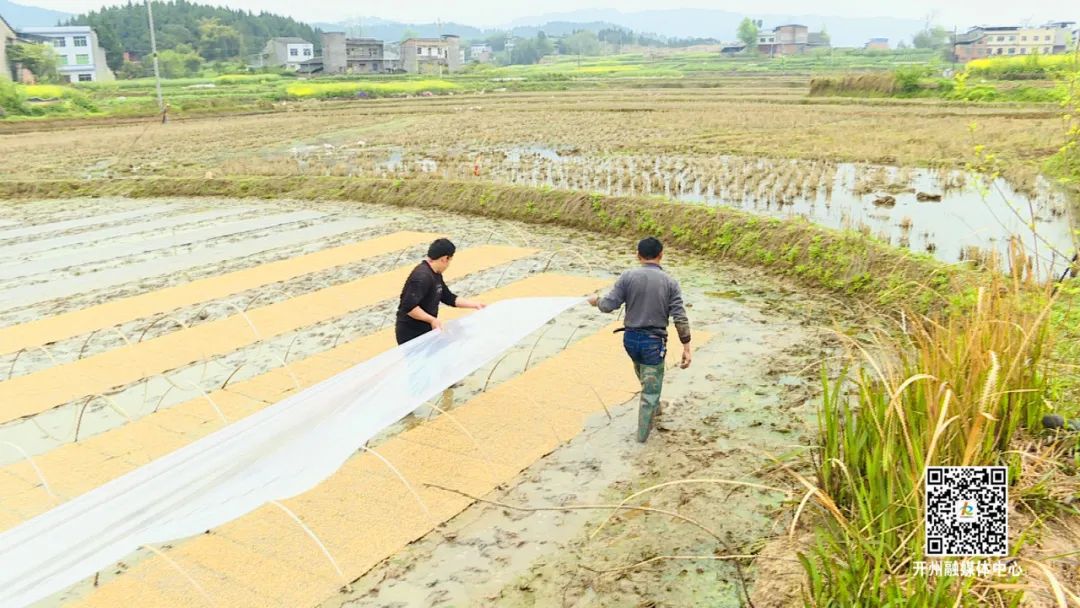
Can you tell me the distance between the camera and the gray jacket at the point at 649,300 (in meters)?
5.20

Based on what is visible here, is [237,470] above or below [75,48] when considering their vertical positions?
below

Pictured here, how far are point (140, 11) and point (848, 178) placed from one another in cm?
9200

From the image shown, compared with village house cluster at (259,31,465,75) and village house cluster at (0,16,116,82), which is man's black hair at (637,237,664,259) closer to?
village house cluster at (259,31,465,75)

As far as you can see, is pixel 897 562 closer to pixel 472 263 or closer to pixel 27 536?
pixel 27 536

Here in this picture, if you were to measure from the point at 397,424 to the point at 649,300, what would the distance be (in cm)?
213

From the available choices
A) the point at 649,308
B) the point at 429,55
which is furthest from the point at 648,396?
the point at 429,55

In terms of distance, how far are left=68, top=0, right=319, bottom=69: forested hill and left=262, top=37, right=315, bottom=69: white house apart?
2690mm

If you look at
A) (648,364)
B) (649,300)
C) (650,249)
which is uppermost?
(650,249)

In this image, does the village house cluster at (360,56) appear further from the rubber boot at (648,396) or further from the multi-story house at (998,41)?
the rubber boot at (648,396)

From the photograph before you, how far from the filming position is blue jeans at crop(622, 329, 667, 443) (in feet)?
17.2

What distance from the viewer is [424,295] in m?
5.60

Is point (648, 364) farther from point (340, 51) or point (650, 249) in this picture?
point (340, 51)

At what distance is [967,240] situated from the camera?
10070 millimetres

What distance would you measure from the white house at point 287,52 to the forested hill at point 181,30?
106 inches
